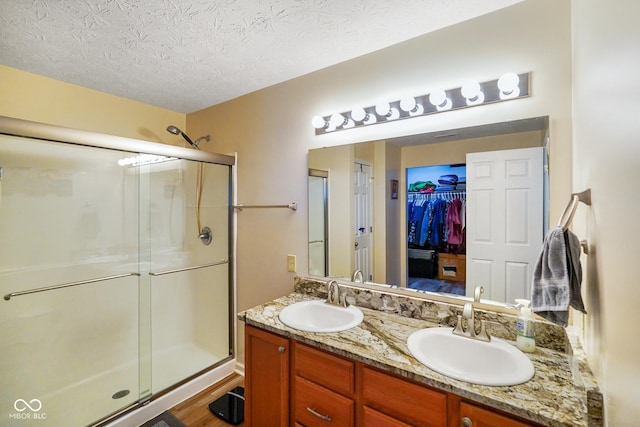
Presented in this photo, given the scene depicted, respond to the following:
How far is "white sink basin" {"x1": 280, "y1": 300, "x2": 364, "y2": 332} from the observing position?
1572 mm

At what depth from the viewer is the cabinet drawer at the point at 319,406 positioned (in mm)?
1205

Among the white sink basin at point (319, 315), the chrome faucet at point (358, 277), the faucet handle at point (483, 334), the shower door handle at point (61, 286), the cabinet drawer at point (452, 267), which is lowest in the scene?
the white sink basin at point (319, 315)

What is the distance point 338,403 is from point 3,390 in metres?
1.93

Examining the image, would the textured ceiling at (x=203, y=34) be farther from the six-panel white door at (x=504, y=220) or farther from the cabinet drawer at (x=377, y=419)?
the cabinet drawer at (x=377, y=419)

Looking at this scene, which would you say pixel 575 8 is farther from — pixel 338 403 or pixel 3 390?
pixel 3 390

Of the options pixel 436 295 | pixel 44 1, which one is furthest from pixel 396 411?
pixel 44 1

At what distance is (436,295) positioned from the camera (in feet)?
4.92

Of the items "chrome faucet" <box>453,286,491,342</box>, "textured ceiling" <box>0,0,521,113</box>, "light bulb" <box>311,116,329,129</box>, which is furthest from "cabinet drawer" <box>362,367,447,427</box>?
"textured ceiling" <box>0,0,521,113</box>

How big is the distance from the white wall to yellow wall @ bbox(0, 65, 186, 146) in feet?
9.50

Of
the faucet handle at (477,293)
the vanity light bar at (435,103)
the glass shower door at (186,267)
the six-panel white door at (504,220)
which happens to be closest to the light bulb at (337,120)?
the vanity light bar at (435,103)

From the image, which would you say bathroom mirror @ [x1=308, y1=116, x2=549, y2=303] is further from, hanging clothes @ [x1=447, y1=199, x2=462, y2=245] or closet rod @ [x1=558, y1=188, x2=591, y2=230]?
closet rod @ [x1=558, y1=188, x2=591, y2=230]

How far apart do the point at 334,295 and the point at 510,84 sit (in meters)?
1.40

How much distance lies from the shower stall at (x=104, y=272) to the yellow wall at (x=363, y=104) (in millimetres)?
305

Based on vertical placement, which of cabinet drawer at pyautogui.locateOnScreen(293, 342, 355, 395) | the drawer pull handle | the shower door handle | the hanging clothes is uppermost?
the hanging clothes
